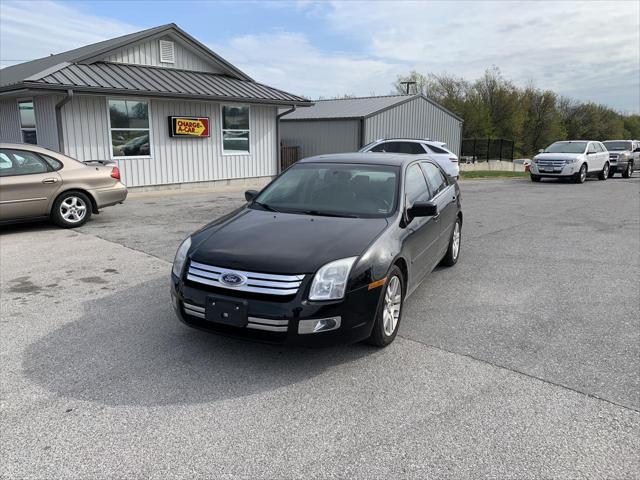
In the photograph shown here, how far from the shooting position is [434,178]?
6.06 meters

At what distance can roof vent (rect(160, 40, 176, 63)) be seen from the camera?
15797mm

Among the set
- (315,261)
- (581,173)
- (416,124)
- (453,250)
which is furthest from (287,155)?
(315,261)

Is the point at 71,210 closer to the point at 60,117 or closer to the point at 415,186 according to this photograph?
the point at 60,117

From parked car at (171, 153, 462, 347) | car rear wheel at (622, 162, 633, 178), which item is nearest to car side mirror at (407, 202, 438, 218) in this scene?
parked car at (171, 153, 462, 347)

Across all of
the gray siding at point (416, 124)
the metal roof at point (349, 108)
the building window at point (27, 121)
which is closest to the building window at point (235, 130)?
the building window at point (27, 121)

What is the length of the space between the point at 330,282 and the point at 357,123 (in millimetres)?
20279

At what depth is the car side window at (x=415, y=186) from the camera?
4.89 m

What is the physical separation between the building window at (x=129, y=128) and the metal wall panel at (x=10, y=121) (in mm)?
3082

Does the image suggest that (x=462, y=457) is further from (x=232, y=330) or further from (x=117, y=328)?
(x=117, y=328)

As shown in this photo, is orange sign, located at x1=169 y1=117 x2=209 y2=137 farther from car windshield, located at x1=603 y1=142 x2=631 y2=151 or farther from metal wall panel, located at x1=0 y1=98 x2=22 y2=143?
car windshield, located at x1=603 y1=142 x2=631 y2=151

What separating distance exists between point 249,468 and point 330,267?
4.71 ft

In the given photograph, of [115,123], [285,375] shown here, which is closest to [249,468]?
[285,375]

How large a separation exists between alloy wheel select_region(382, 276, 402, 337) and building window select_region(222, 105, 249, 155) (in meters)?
13.7

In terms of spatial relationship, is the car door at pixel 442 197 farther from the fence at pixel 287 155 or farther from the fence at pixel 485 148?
the fence at pixel 485 148
